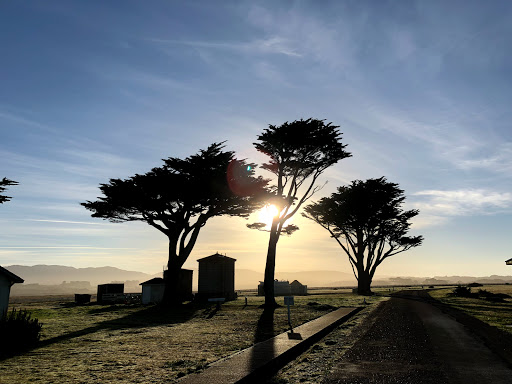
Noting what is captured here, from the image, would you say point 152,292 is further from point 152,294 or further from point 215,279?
point 215,279

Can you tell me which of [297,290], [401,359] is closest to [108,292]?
[297,290]

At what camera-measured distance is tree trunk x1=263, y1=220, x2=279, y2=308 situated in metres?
29.1

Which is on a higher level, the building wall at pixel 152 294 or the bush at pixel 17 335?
the building wall at pixel 152 294

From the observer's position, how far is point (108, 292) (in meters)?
45.2

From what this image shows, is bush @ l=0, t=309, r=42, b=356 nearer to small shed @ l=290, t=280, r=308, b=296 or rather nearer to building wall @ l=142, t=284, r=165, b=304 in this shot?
building wall @ l=142, t=284, r=165, b=304

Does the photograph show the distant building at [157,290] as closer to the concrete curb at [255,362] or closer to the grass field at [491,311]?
the grass field at [491,311]

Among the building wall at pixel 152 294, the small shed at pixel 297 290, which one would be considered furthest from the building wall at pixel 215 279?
the small shed at pixel 297 290

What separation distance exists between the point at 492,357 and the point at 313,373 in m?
4.59

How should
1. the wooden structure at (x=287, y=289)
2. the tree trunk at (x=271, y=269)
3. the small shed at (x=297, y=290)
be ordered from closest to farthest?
1. the tree trunk at (x=271, y=269)
2. the wooden structure at (x=287, y=289)
3. the small shed at (x=297, y=290)

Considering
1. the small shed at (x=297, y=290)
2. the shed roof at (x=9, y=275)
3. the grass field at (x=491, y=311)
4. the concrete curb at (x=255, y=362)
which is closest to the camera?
the concrete curb at (x=255, y=362)

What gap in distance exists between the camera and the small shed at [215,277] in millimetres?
42250

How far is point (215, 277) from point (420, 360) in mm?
35137

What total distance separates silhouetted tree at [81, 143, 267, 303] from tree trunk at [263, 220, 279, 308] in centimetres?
333

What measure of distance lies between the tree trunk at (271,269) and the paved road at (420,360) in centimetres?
1594
